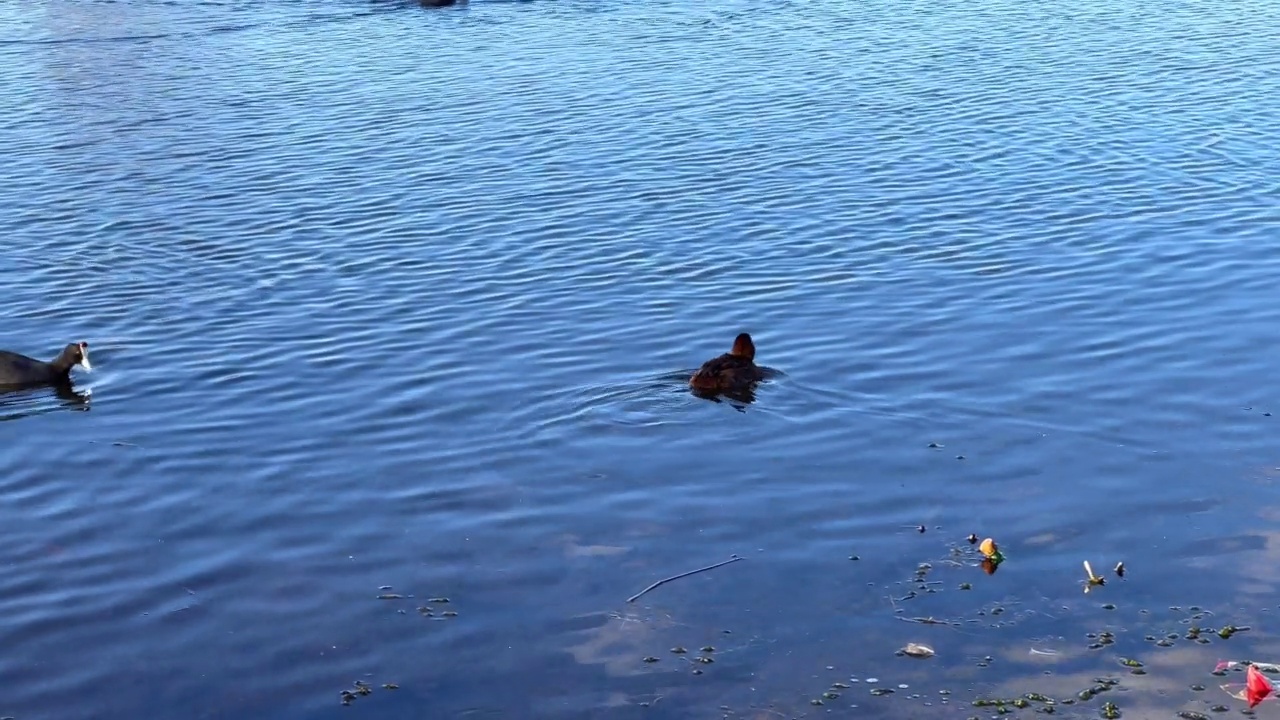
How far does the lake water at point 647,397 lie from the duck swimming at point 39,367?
18cm

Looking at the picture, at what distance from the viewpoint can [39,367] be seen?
14094mm

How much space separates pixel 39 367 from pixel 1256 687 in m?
10.2

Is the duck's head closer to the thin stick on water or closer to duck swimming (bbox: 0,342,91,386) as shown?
duck swimming (bbox: 0,342,91,386)

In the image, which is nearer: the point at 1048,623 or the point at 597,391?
the point at 1048,623

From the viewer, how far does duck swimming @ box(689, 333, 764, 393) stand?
1264 centimetres

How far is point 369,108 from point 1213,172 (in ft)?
42.3

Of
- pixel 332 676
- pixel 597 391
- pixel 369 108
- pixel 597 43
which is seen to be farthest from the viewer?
pixel 597 43

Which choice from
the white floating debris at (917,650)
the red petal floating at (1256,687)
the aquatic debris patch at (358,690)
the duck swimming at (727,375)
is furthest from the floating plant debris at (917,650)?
the duck swimming at (727,375)

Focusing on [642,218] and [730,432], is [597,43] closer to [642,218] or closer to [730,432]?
[642,218]

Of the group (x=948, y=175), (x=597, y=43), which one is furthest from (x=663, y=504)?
(x=597, y=43)

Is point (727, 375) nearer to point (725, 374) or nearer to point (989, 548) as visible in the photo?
point (725, 374)

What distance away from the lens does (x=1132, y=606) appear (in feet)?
29.7

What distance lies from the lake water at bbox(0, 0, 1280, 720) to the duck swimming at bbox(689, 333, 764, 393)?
16 centimetres

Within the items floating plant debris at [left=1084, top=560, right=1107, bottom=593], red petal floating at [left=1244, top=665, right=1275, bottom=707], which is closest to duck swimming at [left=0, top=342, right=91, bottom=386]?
floating plant debris at [left=1084, top=560, right=1107, bottom=593]
